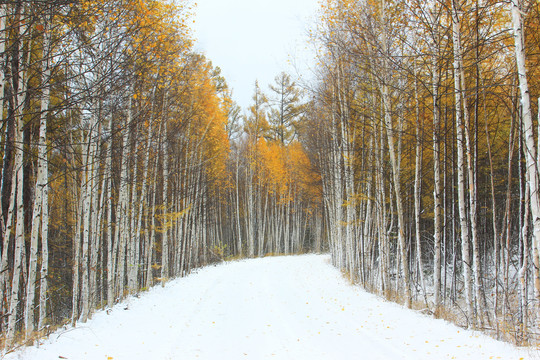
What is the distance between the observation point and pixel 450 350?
4.07 m

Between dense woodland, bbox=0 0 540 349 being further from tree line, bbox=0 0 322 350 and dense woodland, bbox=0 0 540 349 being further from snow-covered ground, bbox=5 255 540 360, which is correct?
snow-covered ground, bbox=5 255 540 360

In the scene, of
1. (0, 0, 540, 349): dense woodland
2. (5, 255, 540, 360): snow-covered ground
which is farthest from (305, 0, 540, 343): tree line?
(5, 255, 540, 360): snow-covered ground

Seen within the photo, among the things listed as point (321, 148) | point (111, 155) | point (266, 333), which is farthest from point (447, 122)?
point (111, 155)

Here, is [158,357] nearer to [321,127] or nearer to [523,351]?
[523,351]

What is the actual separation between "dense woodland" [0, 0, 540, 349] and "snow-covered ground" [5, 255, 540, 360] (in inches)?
21.4

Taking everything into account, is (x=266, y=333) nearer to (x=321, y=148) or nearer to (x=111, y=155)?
(x=111, y=155)

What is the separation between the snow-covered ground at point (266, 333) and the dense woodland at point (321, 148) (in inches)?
21.4

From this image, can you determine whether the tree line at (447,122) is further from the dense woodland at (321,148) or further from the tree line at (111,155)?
the tree line at (111,155)

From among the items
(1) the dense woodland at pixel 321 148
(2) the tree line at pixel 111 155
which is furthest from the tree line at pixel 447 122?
(2) the tree line at pixel 111 155

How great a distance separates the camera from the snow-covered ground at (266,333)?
13.5 feet

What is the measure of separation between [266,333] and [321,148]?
1082cm

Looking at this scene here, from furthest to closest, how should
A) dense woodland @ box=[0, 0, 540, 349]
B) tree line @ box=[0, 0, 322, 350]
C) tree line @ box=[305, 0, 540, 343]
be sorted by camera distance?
tree line @ box=[305, 0, 540, 343]
dense woodland @ box=[0, 0, 540, 349]
tree line @ box=[0, 0, 322, 350]

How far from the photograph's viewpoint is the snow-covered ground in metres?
4.11

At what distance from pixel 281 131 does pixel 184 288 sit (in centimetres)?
2064
